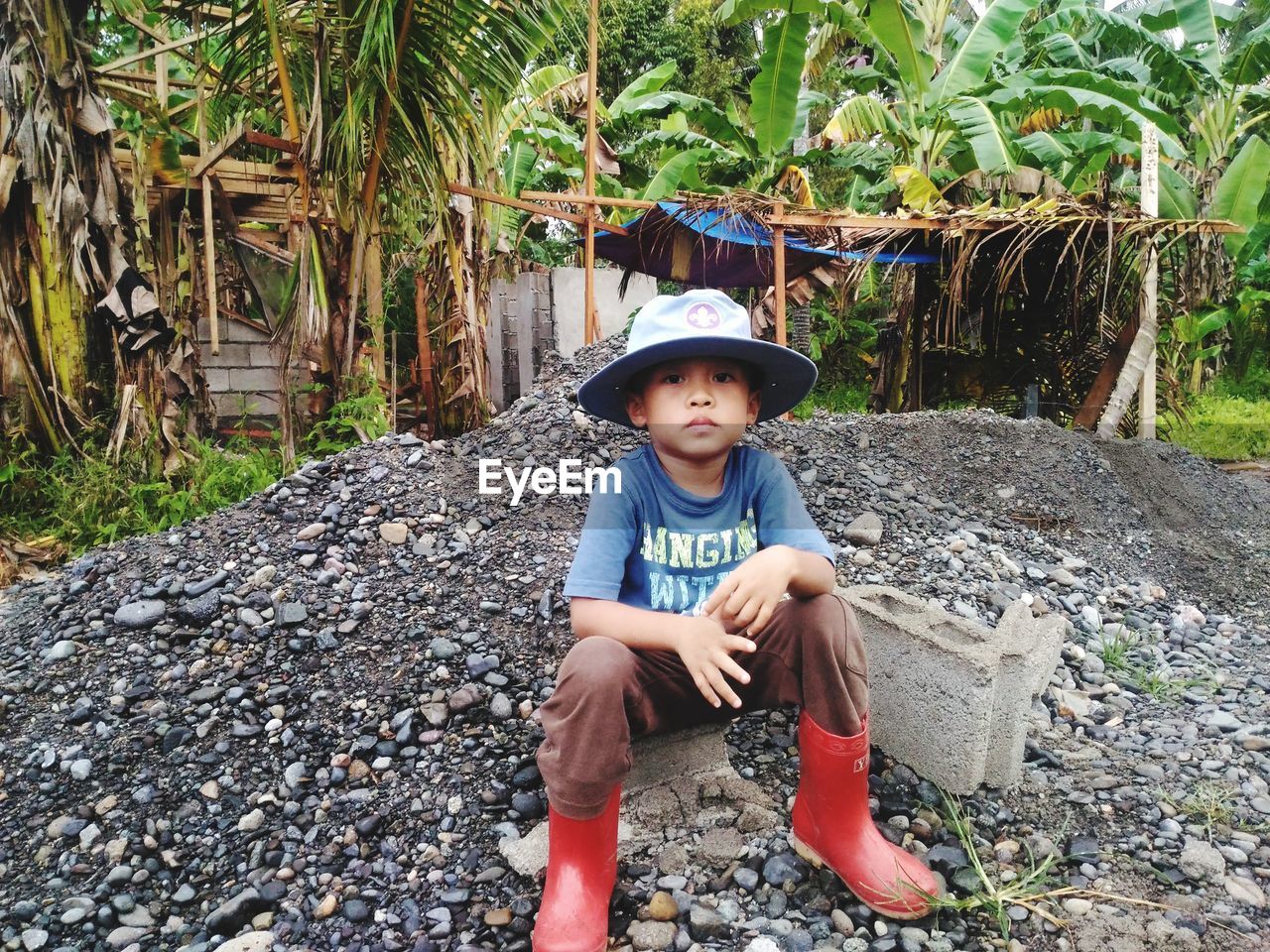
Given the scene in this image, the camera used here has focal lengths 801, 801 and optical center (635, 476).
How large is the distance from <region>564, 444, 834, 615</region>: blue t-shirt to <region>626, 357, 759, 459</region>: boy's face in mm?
87

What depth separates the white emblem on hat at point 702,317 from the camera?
1494 mm

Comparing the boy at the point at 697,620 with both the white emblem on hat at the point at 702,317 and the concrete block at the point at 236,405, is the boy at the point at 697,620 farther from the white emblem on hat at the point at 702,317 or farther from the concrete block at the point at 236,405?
the concrete block at the point at 236,405

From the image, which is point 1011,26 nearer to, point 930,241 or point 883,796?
point 930,241

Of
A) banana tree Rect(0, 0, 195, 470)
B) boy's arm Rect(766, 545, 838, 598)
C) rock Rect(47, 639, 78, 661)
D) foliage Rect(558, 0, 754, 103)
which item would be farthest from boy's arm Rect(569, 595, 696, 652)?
foliage Rect(558, 0, 754, 103)

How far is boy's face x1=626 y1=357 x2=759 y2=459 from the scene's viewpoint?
1495mm

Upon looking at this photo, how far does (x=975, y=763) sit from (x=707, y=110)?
26.4 ft

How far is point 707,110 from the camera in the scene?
331 inches

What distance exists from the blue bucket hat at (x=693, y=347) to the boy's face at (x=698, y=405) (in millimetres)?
31

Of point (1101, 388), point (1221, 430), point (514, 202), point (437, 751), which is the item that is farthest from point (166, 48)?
point (1221, 430)

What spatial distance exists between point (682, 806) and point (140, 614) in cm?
169

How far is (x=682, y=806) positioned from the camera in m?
1.76

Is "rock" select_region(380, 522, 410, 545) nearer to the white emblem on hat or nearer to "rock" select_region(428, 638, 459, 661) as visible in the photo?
"rock" select_region(428, 638, 459, 661)

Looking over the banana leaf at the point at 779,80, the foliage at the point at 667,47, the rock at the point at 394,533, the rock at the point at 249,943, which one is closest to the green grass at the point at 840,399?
the banana leaf at the point at 779,80

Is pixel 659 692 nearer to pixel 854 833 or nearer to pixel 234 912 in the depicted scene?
pixel 854 833
